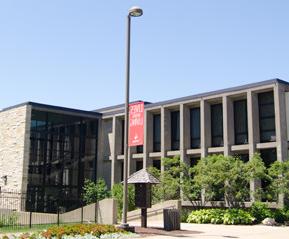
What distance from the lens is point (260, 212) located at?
87.3ft

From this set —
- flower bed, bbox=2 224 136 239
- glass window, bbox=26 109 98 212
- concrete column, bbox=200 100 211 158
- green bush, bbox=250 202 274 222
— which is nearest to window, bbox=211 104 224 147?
concrete column, bbox=200 100 211 158

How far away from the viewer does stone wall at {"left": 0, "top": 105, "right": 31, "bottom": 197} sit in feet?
116

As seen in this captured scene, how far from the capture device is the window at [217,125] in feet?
114

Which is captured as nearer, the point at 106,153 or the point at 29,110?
the point at 29,110

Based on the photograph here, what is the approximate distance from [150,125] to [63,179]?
887 cm

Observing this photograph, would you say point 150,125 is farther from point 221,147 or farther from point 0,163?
point 0,163

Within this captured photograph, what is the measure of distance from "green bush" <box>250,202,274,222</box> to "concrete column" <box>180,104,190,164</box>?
343 inches

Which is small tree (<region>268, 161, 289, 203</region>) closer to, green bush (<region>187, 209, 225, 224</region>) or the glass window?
green bush (<region>187, 209, 225, 224</region>)

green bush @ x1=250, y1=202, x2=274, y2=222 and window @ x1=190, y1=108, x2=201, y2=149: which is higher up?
window @ x1=190, y1=108, x2=201, y2=149

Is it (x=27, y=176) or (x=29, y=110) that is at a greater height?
(x=29, y=110)

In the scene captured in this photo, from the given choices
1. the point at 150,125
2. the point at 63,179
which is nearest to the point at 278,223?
Answer: the point at 150,125

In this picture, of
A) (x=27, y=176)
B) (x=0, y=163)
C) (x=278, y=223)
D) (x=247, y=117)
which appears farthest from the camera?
(x=0, y=163)

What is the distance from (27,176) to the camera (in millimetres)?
35312

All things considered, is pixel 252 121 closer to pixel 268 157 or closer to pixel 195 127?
pixel 268 157
